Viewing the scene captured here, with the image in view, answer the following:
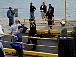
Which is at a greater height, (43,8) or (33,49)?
(43,8)

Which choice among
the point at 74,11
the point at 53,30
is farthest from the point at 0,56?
the point at 74,11

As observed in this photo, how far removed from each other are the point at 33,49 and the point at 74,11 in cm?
963

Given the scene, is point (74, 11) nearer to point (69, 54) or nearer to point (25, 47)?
point (25, 47)

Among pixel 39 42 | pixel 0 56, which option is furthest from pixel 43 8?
pixel 0 56

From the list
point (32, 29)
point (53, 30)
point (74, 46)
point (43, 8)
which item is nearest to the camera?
point (74, 46)

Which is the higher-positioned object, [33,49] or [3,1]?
[3,1]

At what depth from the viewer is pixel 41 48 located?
14.1 meters

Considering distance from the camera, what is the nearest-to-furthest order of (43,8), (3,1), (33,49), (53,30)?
1. (33,49)
2. (53,30)
3. (43,8)
4. (3,1)

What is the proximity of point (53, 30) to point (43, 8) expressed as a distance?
2697mm

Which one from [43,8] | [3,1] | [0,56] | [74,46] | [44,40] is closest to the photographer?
[74,46]

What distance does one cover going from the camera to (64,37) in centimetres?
886

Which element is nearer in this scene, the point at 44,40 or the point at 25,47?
the point at 25,47

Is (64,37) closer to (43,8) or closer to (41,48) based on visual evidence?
(41,48)

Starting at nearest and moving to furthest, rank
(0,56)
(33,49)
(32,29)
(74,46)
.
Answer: (74,46) → (0,56) → (33,49) → (32,29)
